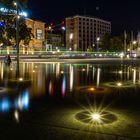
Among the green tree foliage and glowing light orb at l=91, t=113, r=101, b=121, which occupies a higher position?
the green tree foliage

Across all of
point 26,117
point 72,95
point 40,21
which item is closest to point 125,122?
point 26,117

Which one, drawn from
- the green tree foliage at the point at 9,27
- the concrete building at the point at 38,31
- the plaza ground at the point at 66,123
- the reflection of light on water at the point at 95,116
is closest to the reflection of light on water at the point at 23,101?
the plaza ground at the point at 66,123

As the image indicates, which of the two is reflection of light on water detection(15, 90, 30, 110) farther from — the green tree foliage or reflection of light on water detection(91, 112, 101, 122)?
the green tree foliage

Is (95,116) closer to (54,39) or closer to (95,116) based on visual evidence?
(95,116)

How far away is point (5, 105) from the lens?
9023 mm

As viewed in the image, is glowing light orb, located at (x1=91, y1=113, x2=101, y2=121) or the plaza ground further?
glowing light orb, located at (x1=91, y1=113, x2=101, y2=121)

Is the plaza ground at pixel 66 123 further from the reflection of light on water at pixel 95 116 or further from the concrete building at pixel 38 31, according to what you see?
the concrete building at pixel 38 31

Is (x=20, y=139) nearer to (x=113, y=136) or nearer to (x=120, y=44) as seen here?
(x=113, y=136)

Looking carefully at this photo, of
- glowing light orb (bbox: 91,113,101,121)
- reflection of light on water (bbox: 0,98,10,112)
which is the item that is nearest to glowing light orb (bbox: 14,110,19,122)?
reflection of light on water (bbox: 0,98,10,112)

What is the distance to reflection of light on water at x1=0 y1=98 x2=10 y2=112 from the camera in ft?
27.4

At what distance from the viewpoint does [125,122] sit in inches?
279

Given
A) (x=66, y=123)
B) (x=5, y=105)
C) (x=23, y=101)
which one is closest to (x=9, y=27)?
(x=23, y=101)

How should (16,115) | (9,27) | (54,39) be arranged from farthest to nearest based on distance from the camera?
1. (54,39)
2. (9,27)
3. (16,115)

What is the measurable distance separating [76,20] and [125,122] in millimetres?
191515
